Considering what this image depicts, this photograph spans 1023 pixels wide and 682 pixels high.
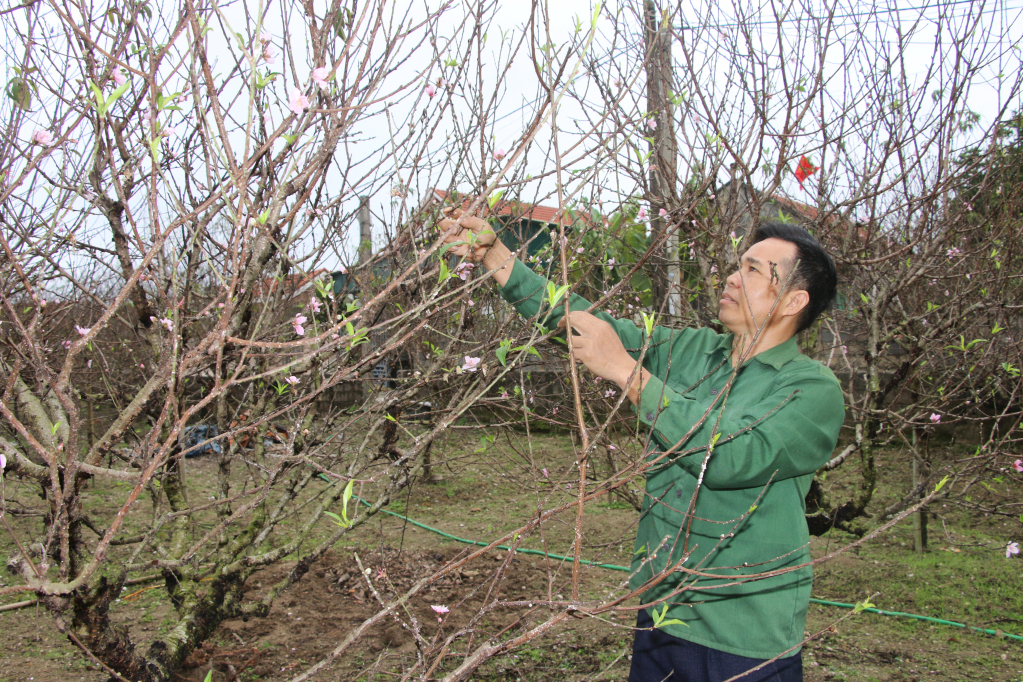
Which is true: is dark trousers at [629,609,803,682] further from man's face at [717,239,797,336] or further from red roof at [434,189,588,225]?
red roof at [434,189,588,225]

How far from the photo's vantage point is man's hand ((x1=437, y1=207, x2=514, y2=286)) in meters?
1.54

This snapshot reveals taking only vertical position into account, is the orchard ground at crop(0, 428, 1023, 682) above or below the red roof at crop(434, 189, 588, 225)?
below

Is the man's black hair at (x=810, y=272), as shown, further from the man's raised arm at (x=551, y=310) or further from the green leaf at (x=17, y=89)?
the green leaf at (x=17, y=89)

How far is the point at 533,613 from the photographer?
9.00ft

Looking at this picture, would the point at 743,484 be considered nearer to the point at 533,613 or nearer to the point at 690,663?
the point at 690,663

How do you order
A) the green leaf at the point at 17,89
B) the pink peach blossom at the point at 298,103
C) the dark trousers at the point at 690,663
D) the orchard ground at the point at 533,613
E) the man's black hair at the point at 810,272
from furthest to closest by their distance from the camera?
the orchard ground at the point at 533,613, the man's black hair at the point at 810,272, the dark trousers at the point at 690,663, the green leaf at the point at 17,89, the pink peach blossom at the point at 298,103

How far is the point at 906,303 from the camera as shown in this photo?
15.9ft

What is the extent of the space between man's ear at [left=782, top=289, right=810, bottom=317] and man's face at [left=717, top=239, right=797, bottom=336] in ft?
0.06

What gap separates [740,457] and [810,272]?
0.68m

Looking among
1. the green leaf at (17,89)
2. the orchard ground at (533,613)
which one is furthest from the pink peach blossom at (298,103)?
the orchard ground at (533,613)

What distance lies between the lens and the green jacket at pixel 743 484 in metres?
1.64

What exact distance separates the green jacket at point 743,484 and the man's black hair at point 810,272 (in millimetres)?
117

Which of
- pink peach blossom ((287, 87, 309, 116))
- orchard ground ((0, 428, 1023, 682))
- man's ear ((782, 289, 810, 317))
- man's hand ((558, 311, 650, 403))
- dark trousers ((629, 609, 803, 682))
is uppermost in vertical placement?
pink peach blossom ((287, 87, 309, 116))

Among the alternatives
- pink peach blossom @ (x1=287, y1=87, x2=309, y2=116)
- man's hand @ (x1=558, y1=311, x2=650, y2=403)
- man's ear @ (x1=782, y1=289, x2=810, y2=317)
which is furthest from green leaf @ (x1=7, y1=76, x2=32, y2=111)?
man's ear @ (x1=782, y1=289, x2=810, y2=317)
